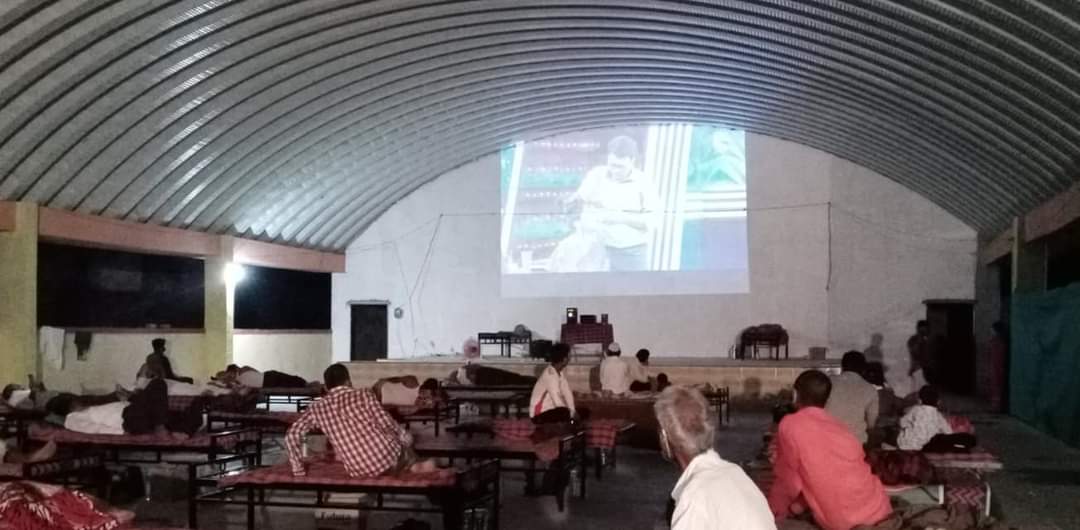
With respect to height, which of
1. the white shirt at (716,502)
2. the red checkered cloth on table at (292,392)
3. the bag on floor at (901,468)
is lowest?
the red checkered cloth on table at (292,392)

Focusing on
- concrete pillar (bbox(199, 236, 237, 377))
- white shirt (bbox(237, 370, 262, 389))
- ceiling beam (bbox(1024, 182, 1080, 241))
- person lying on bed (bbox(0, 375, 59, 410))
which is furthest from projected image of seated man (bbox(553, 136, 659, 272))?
person lying on bed (bbox(0, 375, 59, 410))

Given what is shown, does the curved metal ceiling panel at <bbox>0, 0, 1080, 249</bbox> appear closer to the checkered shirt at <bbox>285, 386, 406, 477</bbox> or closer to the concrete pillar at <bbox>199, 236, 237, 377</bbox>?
the concrete pillar at <bbox>199, 236, 237, 377</bbox>

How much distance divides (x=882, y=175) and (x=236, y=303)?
41.0 feet

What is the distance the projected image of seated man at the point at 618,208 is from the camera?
65.1ft

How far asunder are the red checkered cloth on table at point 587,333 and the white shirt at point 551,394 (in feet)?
33.2

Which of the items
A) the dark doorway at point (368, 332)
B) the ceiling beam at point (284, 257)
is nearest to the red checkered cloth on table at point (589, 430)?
the ceiling beam at point (284, 257)

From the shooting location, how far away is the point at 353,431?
19.8 ft

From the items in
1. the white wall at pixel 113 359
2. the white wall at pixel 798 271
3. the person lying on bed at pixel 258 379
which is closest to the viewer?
the person lying on bed at pixel 258 379

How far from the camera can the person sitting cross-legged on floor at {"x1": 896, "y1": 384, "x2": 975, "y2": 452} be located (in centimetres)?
757

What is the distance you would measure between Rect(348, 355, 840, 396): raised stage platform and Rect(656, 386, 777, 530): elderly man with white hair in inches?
489

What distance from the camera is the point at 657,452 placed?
11711 mm

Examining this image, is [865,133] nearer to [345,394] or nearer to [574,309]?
[574,309]

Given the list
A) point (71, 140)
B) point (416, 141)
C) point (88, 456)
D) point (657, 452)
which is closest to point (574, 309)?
point (416, 141)

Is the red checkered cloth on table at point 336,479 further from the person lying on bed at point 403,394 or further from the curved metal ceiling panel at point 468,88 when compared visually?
the curved metal ceiling panel at point 468,88
